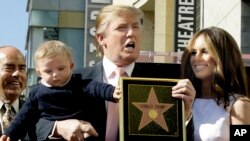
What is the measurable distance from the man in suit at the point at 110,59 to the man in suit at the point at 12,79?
0.82m

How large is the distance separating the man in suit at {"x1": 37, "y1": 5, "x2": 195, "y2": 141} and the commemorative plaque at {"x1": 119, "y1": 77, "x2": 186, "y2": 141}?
145mm

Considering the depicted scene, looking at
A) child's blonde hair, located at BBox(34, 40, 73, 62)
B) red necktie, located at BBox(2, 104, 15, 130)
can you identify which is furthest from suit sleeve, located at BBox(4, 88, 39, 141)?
red necktie, located at BBox(2, 104, 15, 130)

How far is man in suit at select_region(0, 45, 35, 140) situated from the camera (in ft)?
15.3

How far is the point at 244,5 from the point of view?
12500 millimetres

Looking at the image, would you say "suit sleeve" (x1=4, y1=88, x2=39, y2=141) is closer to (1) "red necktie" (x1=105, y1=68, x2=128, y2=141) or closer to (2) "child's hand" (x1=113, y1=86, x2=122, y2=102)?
(1) "red necktie" (x1=105, y1=68, x2=128, y2=141)

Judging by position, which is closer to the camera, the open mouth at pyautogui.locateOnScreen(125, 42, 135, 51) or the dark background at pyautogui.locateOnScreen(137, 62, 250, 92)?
the open mouth at pyautogui.locateOnScreen(125, 42, 135, 51)

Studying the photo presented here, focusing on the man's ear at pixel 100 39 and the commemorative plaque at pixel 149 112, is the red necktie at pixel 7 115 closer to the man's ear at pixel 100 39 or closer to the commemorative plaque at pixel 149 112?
the man's ear at pixel 100 39

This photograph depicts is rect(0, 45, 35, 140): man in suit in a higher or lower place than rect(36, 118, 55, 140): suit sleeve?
higher

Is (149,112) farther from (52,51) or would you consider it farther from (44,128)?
(52,51)

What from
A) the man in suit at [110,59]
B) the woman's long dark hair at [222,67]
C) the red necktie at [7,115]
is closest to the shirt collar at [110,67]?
the man in suit at [110,59]

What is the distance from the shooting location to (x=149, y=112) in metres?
3.40

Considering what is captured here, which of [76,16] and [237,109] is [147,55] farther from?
[76,16]

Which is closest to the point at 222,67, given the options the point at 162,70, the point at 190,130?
the point at 162,70

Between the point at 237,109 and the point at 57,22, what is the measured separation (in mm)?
33483
